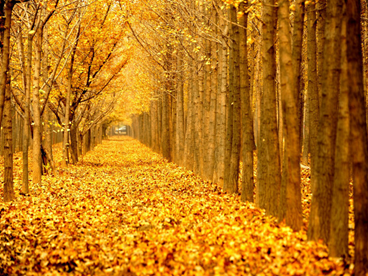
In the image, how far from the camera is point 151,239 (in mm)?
6738

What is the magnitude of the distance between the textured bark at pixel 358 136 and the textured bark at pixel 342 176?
152 millimetres

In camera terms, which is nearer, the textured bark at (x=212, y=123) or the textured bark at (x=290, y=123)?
the textured bark at (x=290, y=123)

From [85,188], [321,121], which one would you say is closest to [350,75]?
[321,121]

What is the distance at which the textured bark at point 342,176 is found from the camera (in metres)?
4.96

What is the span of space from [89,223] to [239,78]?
5.22 meters

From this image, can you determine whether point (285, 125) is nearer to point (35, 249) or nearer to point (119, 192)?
point (35, 249)

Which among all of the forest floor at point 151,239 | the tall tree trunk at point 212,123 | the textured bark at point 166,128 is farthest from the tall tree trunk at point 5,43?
the textured bark at point 166,128

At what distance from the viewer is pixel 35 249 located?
638 cm

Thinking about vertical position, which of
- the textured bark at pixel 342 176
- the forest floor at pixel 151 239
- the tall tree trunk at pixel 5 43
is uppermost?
the tall tree trunk at pixel 5 43

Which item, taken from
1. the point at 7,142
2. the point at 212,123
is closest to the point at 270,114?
the point at 212,123

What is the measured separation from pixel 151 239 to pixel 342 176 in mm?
3433

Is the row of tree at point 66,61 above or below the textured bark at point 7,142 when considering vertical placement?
above

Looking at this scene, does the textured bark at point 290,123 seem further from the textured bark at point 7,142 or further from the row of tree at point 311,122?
the textured bark at point 7,142

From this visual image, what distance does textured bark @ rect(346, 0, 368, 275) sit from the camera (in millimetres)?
4715
